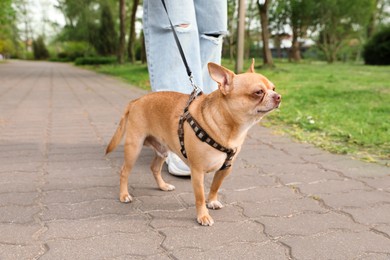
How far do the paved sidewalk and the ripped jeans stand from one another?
3.08ft

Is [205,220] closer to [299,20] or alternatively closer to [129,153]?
[129,153]

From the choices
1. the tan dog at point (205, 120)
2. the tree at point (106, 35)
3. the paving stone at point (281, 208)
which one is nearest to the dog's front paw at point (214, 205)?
the tan dog at point (205, 120)

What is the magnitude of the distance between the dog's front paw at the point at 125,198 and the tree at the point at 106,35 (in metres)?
41.3

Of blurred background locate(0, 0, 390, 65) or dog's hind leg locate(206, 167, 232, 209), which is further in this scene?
blurred background locate(0, 0, 390, 65)

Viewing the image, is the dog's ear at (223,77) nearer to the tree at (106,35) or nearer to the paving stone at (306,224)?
the paving stone at (306,224)

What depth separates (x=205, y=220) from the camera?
2.65m

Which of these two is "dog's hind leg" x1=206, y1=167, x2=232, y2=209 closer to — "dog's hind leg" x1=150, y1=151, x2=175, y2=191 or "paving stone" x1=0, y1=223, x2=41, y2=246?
"dog's hind leg" x1=150, y1=151, x2=175, y2=191

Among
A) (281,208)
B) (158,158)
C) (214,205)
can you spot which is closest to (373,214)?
(281,208)

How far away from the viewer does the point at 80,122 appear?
655 centimetres

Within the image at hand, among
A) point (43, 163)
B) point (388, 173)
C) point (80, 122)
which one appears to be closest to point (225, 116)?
point (388, 173)

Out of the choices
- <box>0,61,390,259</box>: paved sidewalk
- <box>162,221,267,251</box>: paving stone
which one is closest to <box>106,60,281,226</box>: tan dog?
<box>162,221,267,251</box>: paving stone

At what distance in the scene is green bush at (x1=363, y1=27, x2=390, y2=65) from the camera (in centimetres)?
2933

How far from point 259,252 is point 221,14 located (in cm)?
235

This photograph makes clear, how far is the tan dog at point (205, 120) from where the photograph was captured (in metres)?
2.47
